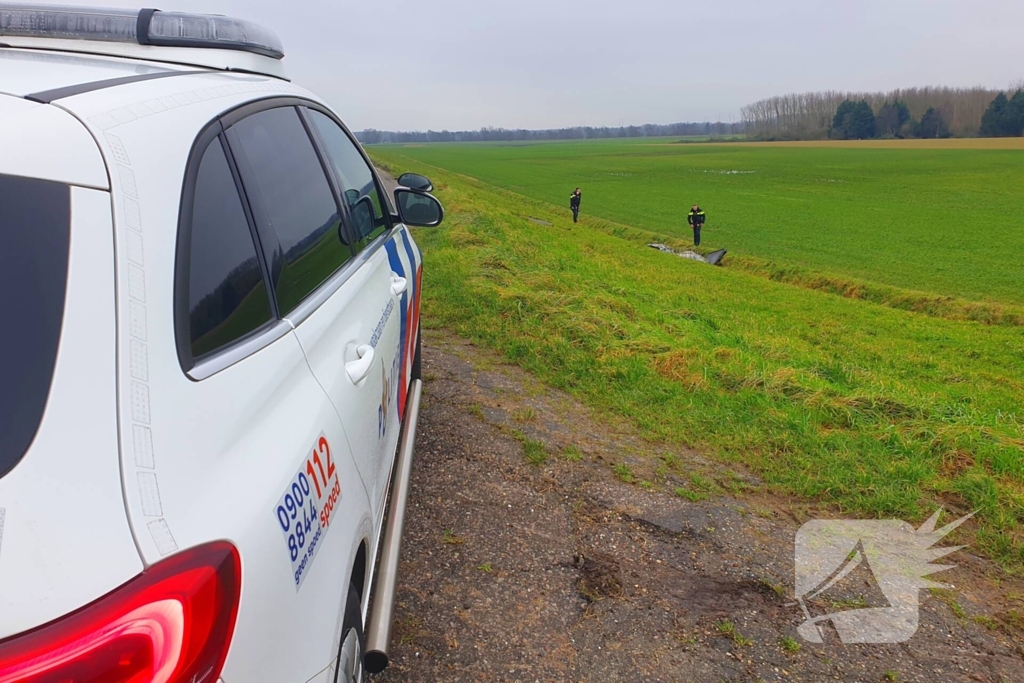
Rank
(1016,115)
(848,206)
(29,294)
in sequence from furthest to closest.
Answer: (1016,115) < (848,206) < (29,294)

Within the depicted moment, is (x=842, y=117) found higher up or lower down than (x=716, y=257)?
higher up

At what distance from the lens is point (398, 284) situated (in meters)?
3.21

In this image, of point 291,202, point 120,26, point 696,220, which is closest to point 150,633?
point 291,202

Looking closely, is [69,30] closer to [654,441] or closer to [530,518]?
[530,518]

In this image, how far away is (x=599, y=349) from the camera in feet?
20.5

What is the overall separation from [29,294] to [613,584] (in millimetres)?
2525

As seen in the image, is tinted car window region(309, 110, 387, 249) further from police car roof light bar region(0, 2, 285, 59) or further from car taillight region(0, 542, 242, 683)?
car taillight region(0, 542, 242, 683)

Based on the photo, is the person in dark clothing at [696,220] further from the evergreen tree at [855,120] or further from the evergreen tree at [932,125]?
the evergreen tree at [932,125]

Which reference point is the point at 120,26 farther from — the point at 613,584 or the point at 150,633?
the point at 613,584

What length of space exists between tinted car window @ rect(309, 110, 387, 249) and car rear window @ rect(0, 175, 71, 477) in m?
1.67

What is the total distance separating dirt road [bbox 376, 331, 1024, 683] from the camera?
2609mm

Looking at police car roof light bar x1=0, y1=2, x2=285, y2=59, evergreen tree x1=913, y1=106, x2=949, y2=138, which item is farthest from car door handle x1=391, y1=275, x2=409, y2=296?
evergreen tree x1=913, y1=106, x2=949, y2=138

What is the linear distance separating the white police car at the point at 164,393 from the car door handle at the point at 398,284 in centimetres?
93

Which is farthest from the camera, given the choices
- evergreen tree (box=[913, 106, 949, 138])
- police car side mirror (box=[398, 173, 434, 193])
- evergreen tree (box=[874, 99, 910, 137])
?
evergreen tree (box=[874, 99, 910, 137])
